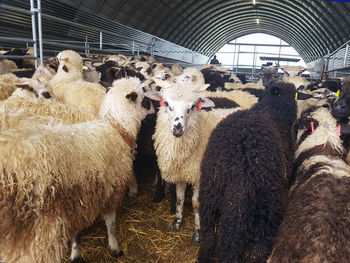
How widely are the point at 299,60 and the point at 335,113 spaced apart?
3389 cm

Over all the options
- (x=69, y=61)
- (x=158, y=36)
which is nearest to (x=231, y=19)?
(x=158, y=36)

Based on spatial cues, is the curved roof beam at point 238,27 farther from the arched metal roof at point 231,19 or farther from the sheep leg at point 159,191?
the sheep leg at point 159,191

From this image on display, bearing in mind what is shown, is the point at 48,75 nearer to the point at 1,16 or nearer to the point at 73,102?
the point at 73,102

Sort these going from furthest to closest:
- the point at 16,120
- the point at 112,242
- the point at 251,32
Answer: the point at 251,32, the point at 112,242, the point at 16,120

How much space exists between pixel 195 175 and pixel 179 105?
813 millimetres

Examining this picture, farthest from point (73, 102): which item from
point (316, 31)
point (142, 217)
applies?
point (316, 31)

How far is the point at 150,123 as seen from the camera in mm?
4328

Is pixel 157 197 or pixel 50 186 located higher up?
pixel 50 186

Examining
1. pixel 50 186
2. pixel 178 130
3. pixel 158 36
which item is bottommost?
pixel 50 186

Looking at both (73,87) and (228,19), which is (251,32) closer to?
(228,19)

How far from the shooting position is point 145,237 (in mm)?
3246

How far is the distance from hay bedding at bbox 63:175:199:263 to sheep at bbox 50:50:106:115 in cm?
156

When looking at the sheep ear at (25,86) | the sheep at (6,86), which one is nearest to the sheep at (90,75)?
the sheep at (6,86)

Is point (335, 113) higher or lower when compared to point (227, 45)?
lower
